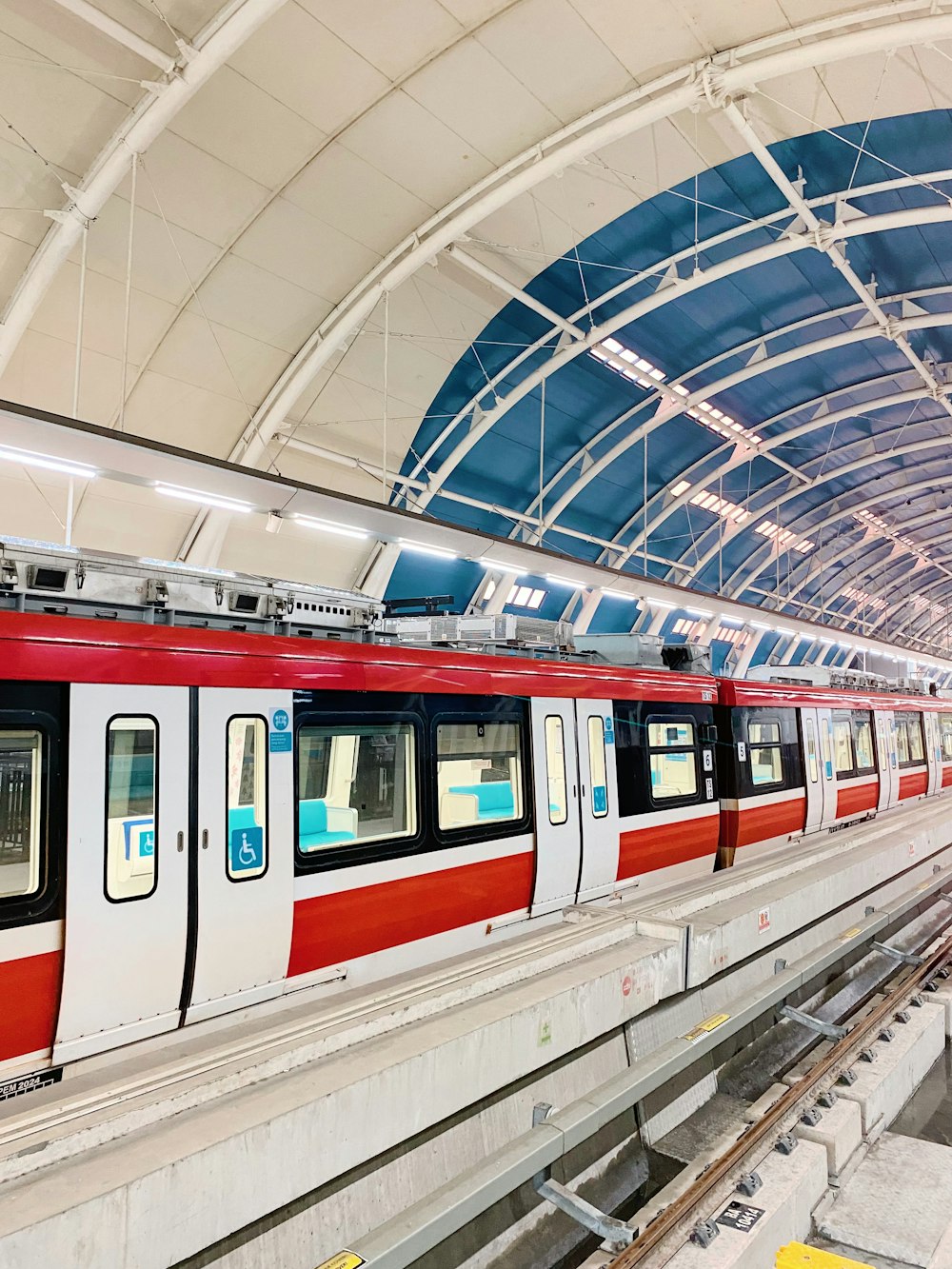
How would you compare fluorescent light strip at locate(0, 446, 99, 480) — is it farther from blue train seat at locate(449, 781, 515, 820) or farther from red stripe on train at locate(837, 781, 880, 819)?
red stripe on train at locate(837, 781, 880, 819)

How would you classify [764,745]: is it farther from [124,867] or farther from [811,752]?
[124,867]

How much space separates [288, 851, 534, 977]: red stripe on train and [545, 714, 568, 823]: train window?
0.49m

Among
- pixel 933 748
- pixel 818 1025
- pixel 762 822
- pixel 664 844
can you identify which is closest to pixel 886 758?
pixel 933 748

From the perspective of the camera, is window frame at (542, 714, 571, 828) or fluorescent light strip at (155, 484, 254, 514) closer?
window frame at (542, 714, 571, 828)

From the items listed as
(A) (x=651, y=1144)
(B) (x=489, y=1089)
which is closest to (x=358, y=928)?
(B) (x=489, y=1089)

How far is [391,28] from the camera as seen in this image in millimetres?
9578

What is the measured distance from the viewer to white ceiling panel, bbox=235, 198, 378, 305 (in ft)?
38.3

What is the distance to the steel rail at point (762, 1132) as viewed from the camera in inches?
143

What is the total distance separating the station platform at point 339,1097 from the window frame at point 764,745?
387 cm

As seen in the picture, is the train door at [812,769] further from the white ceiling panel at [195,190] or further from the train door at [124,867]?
the white ceiling panel at [195,190]

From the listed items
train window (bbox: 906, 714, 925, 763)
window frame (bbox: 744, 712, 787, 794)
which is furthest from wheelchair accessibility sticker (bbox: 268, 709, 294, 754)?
train window (bbox: 906, 714, 925, 763)

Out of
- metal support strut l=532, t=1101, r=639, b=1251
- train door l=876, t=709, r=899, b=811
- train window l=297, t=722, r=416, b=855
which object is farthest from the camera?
train door l=876, t=709, r=899, b=811

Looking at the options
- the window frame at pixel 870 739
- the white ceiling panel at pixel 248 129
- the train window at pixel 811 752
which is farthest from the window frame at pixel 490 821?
the white ceiling panel at pixel 248 129

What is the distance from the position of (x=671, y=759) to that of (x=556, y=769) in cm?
196
